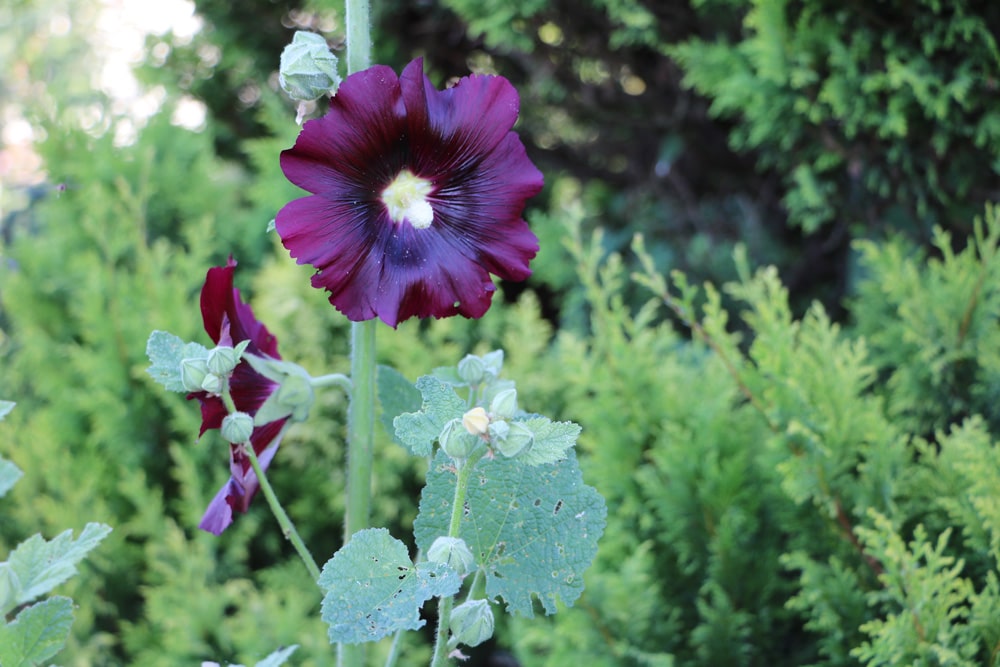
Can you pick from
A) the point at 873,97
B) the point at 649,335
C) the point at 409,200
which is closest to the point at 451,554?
the point at 409,200

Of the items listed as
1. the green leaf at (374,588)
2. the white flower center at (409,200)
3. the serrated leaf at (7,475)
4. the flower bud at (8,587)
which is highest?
the white flower center at (409,200)

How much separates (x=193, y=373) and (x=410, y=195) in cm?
18

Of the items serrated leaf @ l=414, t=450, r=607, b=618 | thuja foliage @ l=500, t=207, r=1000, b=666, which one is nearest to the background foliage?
thuja foliage @ l=500, t=207, r=1000, b=666

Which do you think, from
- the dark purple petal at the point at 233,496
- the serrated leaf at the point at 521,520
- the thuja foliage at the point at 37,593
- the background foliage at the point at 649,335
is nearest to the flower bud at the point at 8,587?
the thuja foliage at the point at 37,593

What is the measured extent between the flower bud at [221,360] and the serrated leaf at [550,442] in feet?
0.60

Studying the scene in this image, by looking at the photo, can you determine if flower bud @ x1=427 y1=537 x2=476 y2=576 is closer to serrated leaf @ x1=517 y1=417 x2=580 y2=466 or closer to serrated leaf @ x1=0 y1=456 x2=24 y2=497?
serrated leaf @ x1=517 y1=417 x2=580 y2=466

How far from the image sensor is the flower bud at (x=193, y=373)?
500 mm

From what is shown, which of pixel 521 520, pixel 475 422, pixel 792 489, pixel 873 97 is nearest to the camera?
pixel 475 422

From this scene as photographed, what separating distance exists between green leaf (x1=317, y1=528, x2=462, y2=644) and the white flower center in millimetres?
205

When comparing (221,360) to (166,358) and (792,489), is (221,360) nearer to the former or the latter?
(166,358)

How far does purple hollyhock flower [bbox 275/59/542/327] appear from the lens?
1.70 ft

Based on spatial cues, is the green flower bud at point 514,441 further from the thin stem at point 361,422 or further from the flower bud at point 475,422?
the thin stem at point 361,422

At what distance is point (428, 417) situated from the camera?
47 centimetres

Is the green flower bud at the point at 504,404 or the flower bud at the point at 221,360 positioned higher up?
the green flower bud at the point at 504,404
